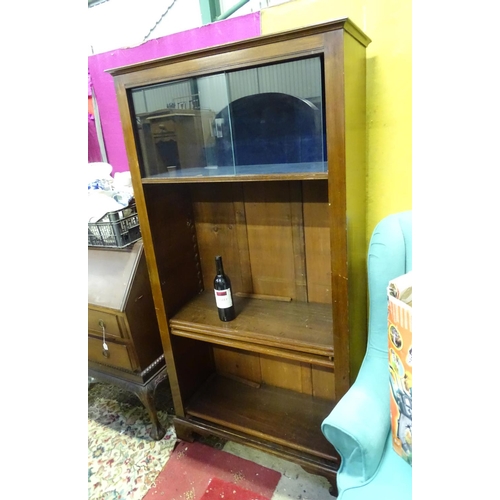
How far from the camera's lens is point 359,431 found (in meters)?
0.83

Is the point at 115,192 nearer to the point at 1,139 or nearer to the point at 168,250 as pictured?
the point at 168,250

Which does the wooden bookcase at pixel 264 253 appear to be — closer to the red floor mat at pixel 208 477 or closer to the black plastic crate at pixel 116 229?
the red floor mat at pixel 208 477

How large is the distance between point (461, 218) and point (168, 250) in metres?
1.03

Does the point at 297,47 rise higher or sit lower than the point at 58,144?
higher

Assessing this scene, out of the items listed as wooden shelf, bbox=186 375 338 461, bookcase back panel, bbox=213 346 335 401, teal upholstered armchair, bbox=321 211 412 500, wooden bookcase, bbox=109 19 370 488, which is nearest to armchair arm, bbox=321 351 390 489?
teal upholstered armchair, bbox=321 211 412 500

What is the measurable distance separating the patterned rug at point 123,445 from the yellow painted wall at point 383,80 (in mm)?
1314

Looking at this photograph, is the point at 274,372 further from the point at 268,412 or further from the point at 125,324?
the point at 125,324

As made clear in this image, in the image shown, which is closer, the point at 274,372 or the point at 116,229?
the point at 116,229

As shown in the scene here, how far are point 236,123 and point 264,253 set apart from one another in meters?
0.50

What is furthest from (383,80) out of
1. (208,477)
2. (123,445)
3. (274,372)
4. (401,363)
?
(123,445)

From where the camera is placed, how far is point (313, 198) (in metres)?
1.20

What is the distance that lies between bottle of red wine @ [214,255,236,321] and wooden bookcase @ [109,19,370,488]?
4 centimetres

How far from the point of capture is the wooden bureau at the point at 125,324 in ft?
4.48

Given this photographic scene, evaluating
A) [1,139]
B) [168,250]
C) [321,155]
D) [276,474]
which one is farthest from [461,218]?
[276,474]
